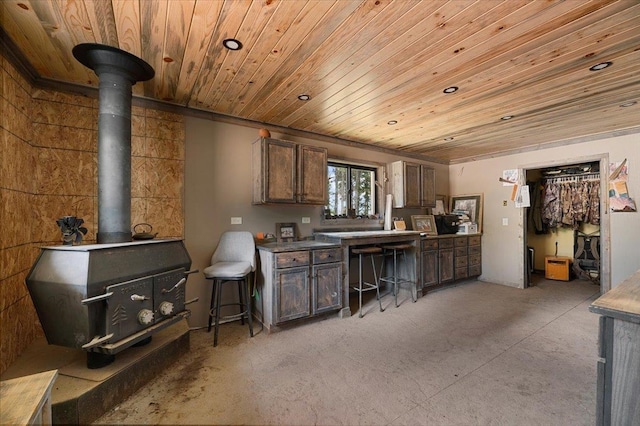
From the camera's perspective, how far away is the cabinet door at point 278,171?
315 centimetres

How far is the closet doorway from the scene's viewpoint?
4930 mm

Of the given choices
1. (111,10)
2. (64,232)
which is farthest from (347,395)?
(111,10)

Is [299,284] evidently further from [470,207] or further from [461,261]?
[470,207]

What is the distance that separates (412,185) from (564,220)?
3.25 m

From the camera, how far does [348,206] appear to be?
14.0 feet

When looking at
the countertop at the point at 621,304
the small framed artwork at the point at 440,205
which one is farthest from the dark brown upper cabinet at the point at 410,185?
the countertop at the point at 621,304

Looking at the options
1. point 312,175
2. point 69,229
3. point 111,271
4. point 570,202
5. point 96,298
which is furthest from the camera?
point 570,202

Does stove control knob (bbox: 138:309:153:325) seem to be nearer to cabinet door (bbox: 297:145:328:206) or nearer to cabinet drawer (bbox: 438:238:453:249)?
cabinet door (bbox: 297:145:328:206)

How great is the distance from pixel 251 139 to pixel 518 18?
8.88 ft

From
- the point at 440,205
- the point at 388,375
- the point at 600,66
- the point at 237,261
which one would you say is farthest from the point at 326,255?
the point at 440,205

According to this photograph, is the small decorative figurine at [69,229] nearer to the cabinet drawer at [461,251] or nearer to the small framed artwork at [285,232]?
the small framed artwork at [285,232]

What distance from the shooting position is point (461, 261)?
478 centimetres

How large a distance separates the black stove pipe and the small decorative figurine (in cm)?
12

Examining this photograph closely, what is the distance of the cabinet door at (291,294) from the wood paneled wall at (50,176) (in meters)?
1.22
